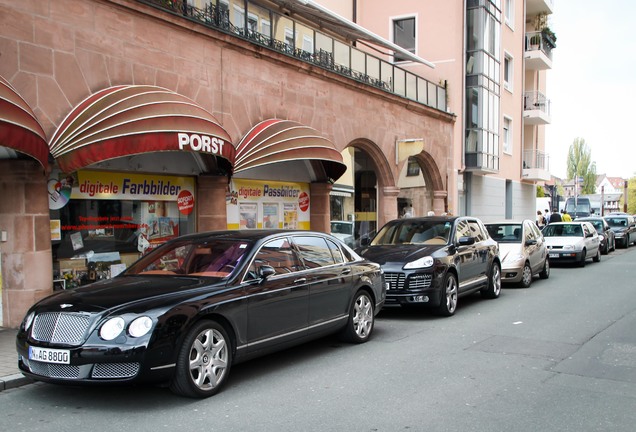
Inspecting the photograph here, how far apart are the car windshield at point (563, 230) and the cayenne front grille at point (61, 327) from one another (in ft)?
60.1

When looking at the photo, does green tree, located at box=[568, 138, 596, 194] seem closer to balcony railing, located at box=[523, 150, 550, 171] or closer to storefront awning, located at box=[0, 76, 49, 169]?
balcony railing, located at box=[523, 150, 550, 171]

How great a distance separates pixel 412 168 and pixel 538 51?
14.0 meters

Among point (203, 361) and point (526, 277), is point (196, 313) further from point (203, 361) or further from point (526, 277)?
point (526, 277)

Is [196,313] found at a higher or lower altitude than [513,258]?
higher

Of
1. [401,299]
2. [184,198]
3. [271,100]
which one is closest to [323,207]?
[271,100]

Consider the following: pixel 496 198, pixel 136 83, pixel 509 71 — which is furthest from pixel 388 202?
pixel 509 71

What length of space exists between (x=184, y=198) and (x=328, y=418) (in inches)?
315

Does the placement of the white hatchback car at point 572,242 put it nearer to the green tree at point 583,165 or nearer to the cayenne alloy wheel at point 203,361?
the cayenne alloy wheel at point 203,361

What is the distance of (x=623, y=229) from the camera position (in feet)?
98.2

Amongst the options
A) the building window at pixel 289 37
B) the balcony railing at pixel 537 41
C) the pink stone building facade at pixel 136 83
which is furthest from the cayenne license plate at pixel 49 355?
the balcony railing at pixel 537 41

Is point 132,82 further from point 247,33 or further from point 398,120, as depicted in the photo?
point 398,120

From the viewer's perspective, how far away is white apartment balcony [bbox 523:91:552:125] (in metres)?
31.6

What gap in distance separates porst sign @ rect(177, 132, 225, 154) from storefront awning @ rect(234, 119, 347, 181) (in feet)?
4.18

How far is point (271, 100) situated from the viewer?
13484 millimetres
